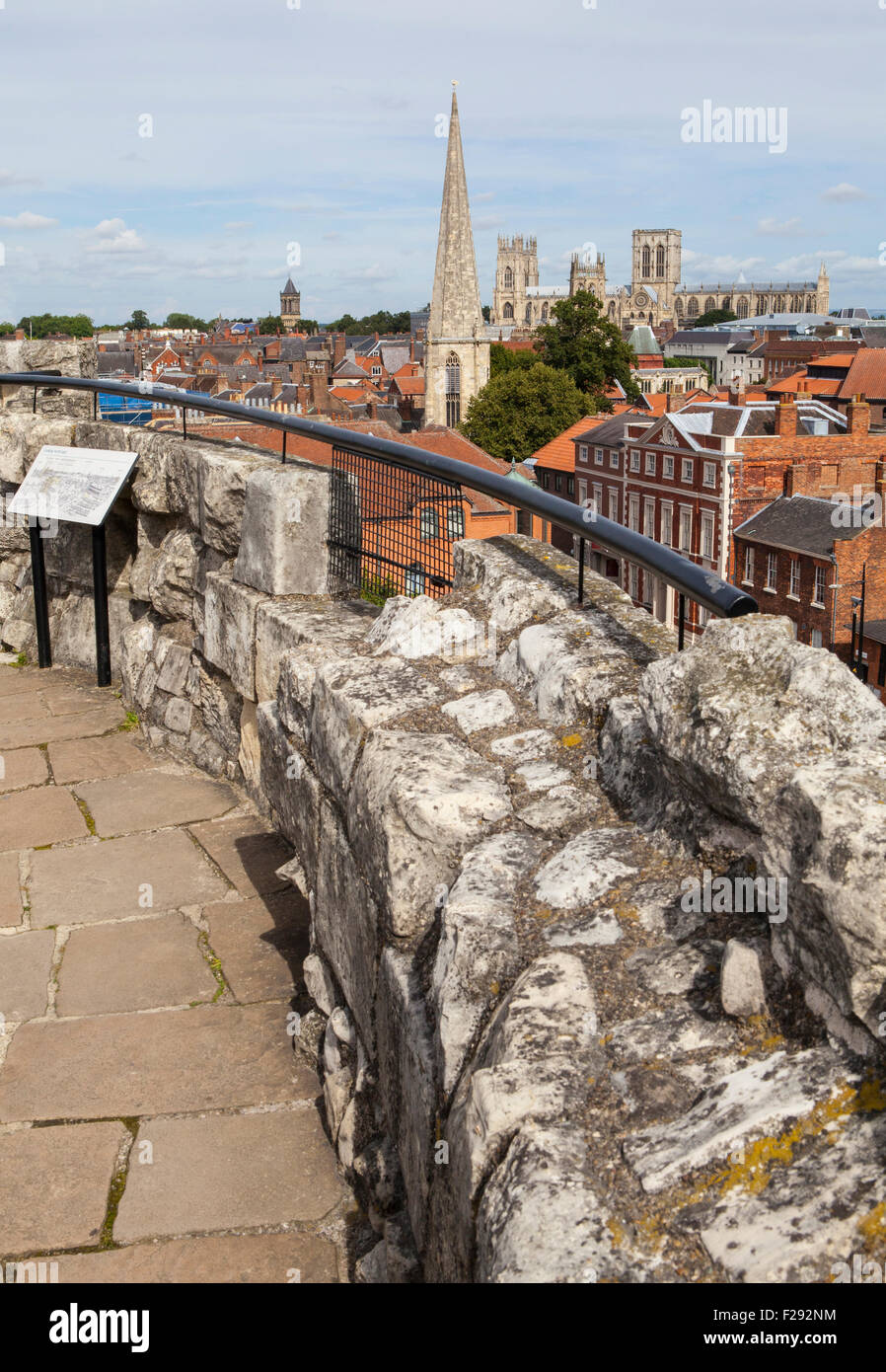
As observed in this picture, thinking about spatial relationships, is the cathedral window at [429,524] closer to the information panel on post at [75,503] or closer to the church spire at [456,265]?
the information panel on post at [75,503]

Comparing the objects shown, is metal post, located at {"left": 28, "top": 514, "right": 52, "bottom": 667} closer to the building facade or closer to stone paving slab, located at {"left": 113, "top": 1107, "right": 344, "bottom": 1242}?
stone paving slab, located at {"left": 113, "top": 1107, "right": 344, "bottom": 1242}

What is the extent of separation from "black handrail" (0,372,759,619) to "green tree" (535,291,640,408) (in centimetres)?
6515

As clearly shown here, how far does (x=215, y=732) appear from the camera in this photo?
4.82 meters

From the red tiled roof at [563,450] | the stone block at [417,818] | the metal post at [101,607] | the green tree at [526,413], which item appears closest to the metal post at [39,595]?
the metal post at [101,607]

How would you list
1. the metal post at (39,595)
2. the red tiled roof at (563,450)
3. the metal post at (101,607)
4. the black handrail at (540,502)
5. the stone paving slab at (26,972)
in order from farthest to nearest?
the red tiled roof at (563,450) < the metal post at (39,595) < the metal post at (101,607) < the stone paving slab at (26,972) < the black handrail at (540,502)

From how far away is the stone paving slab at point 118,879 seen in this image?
3.72m

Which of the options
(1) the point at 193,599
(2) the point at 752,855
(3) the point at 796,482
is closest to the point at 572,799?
(2) the point at 752,855

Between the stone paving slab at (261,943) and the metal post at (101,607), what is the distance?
94.7 inches

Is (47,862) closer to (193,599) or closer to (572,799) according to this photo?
(193,599)

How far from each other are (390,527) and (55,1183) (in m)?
2.43

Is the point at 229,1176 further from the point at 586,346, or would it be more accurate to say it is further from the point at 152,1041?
the point at 586,346

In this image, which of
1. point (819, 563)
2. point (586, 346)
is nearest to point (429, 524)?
point (819, 563)

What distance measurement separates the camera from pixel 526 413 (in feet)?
198
